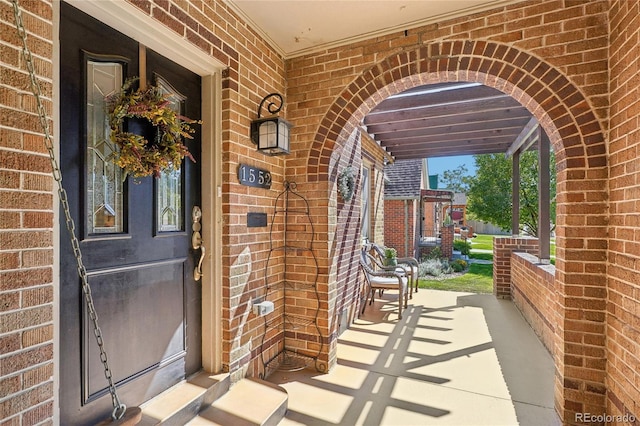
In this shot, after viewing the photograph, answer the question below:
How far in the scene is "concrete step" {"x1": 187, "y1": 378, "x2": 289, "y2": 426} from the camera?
1.88 meters

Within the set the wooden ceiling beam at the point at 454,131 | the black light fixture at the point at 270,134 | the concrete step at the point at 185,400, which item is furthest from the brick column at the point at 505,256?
the concrete step at the point at 185,400

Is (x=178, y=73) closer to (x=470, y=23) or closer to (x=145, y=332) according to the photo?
(x=145, y=332)

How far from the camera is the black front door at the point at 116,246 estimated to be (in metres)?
1.44

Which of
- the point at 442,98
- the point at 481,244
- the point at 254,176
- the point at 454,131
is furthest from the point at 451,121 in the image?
the point at 481,244

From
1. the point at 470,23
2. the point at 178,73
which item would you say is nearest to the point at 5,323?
the point at 178,73

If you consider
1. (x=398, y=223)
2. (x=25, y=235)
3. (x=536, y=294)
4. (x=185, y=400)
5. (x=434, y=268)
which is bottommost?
(x=434, y=268)

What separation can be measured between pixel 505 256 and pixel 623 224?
14.1 feet

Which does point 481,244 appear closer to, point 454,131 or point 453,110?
point 454,131

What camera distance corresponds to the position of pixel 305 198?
2869 millimetres

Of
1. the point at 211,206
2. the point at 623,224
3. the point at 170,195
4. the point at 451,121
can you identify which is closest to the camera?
the point at 623,224

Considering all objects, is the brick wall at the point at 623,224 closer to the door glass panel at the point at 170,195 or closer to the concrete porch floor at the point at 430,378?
the concrete porch floor at the point at 430,378

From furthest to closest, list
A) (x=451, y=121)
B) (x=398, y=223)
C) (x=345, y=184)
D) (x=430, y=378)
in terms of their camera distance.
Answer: (x=398, y=223) < (x=451, y=121) < (x=345, y=184) < (x=430, y=378)

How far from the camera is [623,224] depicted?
179cm

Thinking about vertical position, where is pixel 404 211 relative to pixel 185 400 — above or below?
above
